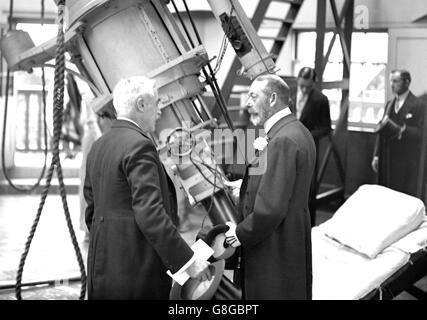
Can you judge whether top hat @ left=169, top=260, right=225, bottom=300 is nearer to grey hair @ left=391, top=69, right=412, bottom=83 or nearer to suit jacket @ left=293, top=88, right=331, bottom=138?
grey hair @ left=391, top=69, right=412, bottom=83

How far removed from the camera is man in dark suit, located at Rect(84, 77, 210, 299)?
2.97 metres

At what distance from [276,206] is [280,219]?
0.24 feet

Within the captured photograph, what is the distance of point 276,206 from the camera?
3.22 meters

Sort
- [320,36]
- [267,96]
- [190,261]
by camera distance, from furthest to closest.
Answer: [320,36] → [267,96] → [190,261]

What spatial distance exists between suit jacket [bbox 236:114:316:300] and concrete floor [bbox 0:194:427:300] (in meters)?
0.80

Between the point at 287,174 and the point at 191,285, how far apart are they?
63 centimetres

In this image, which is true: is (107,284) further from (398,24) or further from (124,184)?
(398,24)

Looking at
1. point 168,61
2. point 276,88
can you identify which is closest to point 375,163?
point 168,61

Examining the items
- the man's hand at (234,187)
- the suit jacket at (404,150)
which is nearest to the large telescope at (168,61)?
the man's hand at (234,187)

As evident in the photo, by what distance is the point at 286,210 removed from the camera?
3.27 metres

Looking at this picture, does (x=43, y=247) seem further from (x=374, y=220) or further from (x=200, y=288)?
(x=200, y=288)

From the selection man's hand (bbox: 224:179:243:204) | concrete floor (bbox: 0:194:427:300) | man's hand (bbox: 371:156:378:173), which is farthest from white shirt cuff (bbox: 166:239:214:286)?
man's hand (bbox: 371:156:378:173)
